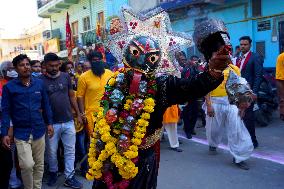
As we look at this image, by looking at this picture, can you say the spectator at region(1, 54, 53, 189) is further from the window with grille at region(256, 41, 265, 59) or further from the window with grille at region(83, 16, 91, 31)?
the window with grille at region(83, 16, 91, 31)

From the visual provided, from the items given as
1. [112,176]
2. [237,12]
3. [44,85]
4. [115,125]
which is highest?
[237,12]

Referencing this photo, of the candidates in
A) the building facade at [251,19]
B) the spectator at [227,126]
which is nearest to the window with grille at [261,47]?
the building facade at [251,19]

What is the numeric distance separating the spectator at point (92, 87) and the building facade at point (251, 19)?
528 centimetres

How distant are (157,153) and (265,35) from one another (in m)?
9.13

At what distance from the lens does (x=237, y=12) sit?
11.6 metres

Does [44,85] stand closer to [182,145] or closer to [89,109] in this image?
[89,109]

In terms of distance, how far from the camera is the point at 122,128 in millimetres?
2555

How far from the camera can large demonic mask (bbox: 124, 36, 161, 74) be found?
252 cm

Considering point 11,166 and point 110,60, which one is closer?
point 11,166

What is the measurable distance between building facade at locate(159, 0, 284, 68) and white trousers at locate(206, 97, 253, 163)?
15.4 ft

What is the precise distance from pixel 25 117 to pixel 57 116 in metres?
0.71

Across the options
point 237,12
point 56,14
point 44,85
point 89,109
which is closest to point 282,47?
point 237,12

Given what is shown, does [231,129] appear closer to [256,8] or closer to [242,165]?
[242,165]

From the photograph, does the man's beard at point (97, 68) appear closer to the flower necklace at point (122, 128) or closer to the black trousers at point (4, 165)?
the black trousers at point (4, 165)
